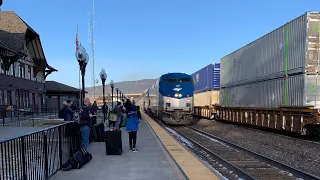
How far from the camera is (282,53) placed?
15641 millimetres

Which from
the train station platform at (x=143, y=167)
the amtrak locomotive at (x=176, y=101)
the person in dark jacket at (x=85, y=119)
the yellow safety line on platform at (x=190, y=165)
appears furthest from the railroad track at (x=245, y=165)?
the amtrak locomotive at (x=176, y=101)

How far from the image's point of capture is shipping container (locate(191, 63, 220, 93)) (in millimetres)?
28609

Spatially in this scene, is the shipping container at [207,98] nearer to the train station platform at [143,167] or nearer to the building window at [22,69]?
the train station platform at [143,167]

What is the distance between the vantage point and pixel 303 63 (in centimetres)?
1362

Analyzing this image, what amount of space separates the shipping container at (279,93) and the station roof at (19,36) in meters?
20.3

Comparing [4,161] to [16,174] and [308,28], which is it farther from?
[308,28]

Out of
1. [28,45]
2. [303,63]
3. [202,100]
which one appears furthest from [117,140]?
[28,45]

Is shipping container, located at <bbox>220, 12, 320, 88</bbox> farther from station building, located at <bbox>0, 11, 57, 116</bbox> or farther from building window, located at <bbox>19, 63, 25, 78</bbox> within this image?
building window, located at <bbox>19, 63, 25, 78</bbox>

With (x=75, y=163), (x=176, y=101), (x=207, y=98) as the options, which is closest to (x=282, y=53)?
(x=176, y=101)

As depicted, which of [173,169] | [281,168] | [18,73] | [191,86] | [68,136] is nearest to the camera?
[173,169]

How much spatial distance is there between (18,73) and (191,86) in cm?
1917

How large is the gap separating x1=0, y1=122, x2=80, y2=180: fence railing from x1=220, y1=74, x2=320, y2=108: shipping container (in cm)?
1050

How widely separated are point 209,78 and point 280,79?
14271mm

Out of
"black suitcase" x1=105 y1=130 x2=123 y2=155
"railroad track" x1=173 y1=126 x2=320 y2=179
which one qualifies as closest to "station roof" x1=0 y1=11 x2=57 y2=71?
"black suitcase" x1=105 y1=130 x2=123 y2=155
